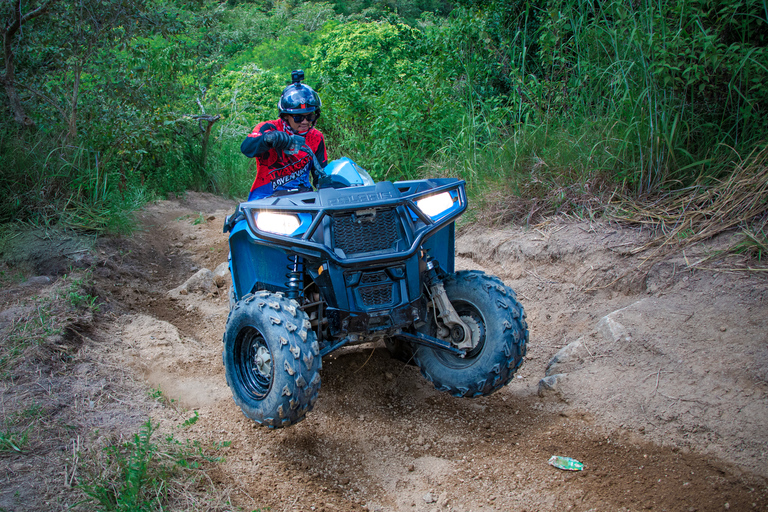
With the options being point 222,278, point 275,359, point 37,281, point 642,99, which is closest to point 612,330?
point 642,99

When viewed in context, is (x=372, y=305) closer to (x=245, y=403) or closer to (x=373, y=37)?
(x=245, y=403)

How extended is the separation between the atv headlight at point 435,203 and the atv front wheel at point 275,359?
0.85 m

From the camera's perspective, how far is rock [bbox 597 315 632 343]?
3.46 metres

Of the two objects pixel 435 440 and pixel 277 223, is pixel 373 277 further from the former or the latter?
pixel 435 440

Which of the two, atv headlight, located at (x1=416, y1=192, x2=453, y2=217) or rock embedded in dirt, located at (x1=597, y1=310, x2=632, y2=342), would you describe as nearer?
atv headlight, located at (x1=416, y1=192, x2=453, y2=217)

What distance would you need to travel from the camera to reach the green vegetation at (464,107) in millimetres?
4184

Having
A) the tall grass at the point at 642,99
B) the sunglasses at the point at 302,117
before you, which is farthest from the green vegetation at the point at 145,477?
the tall grass at the point at 642,99

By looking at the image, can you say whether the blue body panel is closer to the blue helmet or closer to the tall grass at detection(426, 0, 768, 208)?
the blue helmet

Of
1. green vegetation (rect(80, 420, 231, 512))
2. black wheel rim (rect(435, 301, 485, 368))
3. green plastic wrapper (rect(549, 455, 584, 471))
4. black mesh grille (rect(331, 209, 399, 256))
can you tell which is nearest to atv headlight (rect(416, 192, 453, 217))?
black mesh grille (rect(331, 209, 399, 256))

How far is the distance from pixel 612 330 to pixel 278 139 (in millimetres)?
2370

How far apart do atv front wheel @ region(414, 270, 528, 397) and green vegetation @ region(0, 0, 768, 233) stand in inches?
81.1

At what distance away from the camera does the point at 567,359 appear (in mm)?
3598

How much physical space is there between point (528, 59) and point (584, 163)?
2174mm

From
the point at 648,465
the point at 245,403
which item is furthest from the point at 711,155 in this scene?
the point at 245,403
